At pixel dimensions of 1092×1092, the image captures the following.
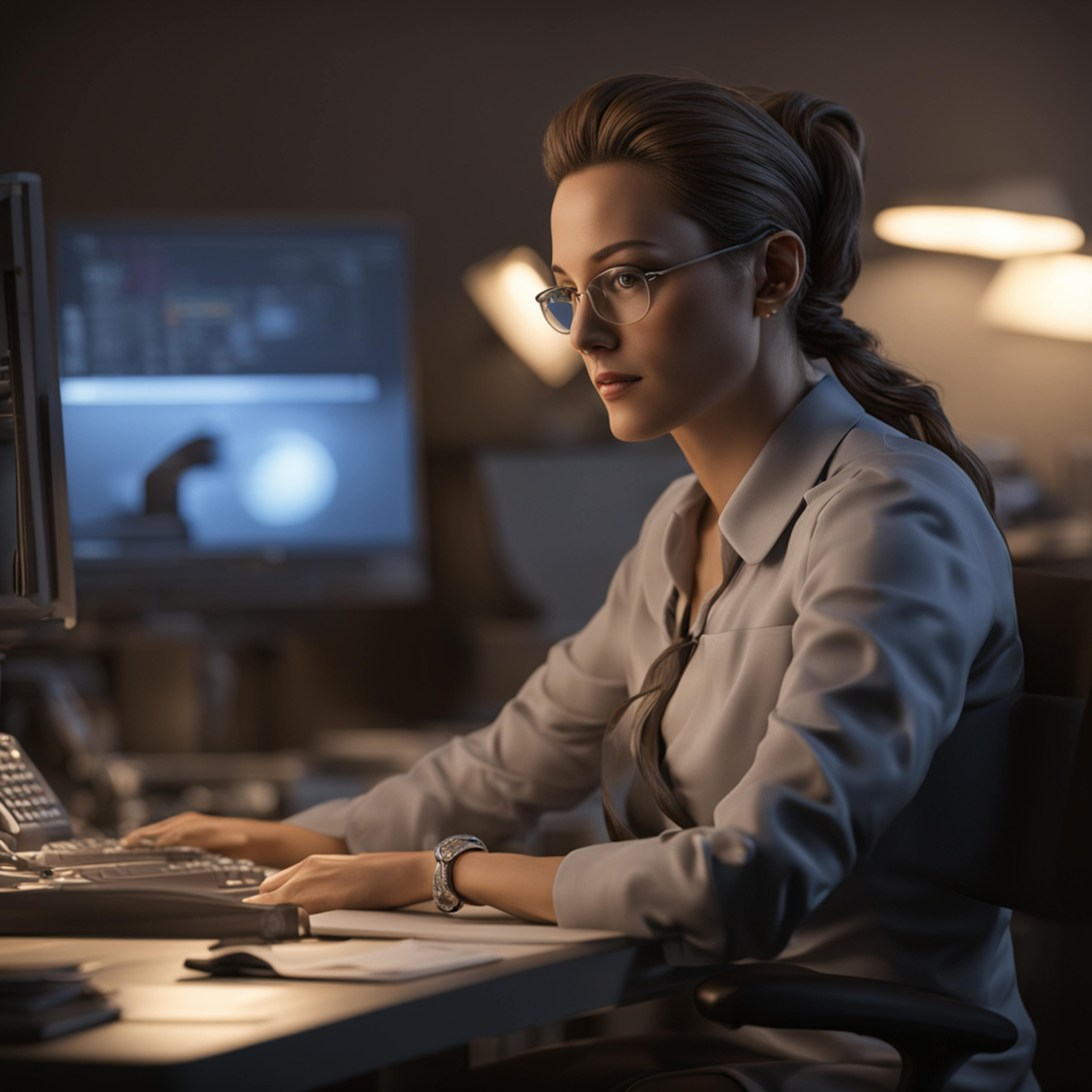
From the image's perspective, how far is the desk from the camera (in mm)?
664

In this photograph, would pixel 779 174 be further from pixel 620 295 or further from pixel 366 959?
pixel 366 959

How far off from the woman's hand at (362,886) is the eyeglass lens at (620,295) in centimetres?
48

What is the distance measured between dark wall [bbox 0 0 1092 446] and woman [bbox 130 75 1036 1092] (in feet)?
8.29

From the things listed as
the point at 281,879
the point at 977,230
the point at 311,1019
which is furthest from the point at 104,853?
the point at 977,230

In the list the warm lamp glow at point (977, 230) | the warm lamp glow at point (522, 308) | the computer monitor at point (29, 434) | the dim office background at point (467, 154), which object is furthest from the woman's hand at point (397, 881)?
the warm lamp glow at point (977, 230)

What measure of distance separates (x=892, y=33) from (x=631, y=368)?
3205mm

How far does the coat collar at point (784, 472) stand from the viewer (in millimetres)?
1120

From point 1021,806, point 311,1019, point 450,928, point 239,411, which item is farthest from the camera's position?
point 239,411

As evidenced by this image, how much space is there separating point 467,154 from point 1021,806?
312 centimetres

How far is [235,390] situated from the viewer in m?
3.23

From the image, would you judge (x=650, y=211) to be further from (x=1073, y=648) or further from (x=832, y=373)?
(x=1073, y=648)

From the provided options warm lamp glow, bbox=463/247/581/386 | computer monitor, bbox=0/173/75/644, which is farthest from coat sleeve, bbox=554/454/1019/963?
warm lamp glow, bbox=463/247/581/386

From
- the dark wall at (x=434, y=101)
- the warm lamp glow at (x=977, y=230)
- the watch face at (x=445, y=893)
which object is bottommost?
the watch face at (x=445, y=893)

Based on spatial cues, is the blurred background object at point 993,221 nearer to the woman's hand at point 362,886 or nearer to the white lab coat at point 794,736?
the white lab coat at point 794,736
